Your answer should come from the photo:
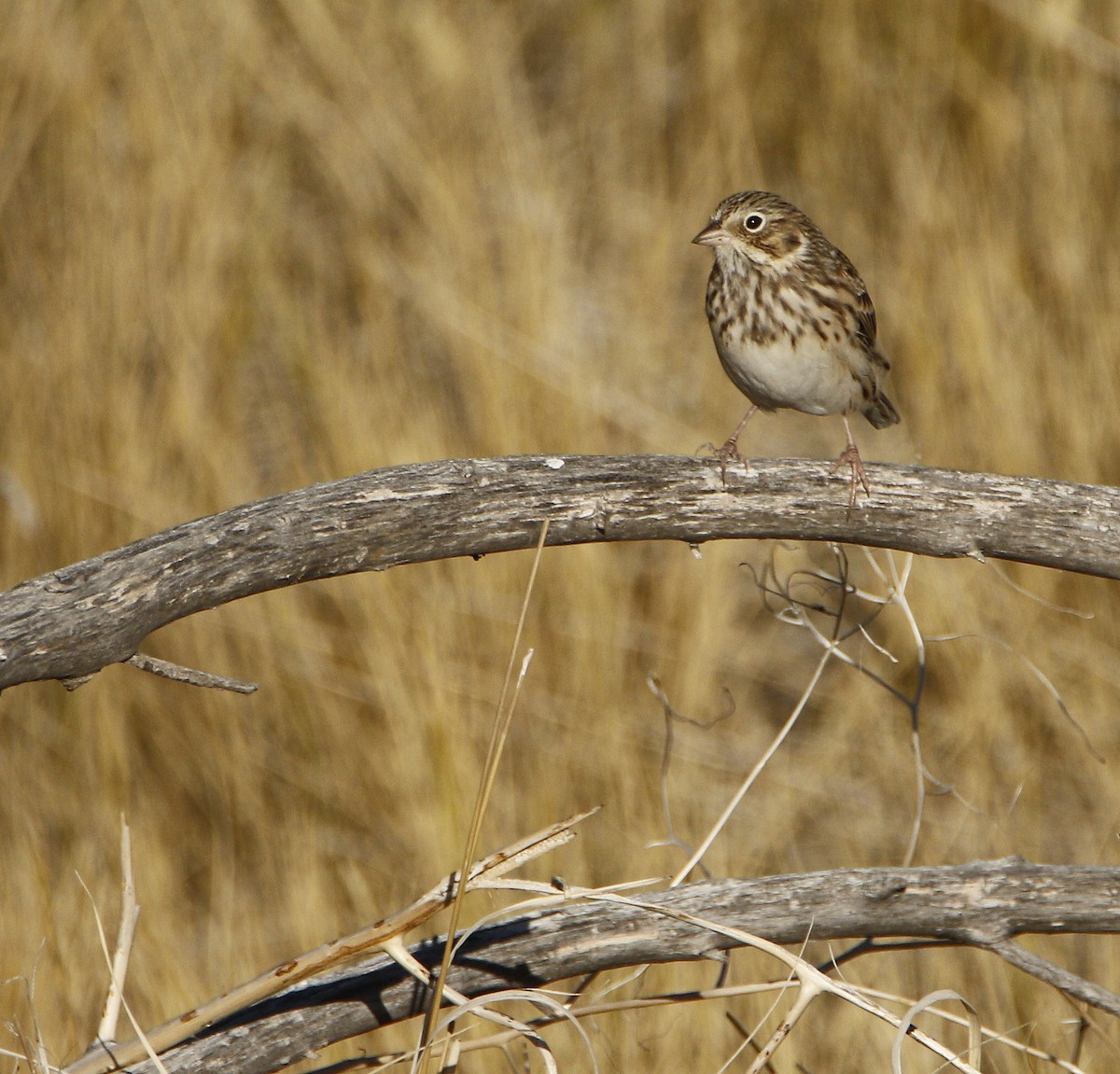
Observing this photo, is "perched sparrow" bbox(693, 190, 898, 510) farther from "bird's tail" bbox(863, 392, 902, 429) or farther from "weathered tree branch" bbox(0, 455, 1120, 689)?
"weathered tree branch" bbox(0, 455, 1120, 689)

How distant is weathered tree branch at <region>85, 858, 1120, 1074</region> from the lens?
240cm

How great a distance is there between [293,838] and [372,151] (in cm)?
291

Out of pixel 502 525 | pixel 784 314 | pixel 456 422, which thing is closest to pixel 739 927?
pixel 502 525

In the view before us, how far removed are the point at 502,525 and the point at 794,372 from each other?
2.04 metres

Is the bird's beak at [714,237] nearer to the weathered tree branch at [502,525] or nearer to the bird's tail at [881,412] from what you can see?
the bird's tail at [881,412]

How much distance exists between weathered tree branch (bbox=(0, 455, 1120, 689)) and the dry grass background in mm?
1902

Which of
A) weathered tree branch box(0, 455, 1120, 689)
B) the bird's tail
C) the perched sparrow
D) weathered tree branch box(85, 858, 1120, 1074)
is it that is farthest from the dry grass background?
weathered tree branch box(0, 455, 1120, 689)

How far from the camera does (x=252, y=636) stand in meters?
5.23

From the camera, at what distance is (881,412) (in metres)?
4.59

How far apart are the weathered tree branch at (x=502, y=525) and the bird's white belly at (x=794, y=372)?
1562 mm

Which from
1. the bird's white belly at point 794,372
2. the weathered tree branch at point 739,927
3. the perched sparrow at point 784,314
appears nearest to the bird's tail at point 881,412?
the perched sparrow at point 784,314

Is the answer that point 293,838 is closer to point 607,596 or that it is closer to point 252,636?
point 252,636

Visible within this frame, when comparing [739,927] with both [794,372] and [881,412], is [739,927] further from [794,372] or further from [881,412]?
[881,412]

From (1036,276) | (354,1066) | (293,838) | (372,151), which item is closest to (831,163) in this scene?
(1036,276)
